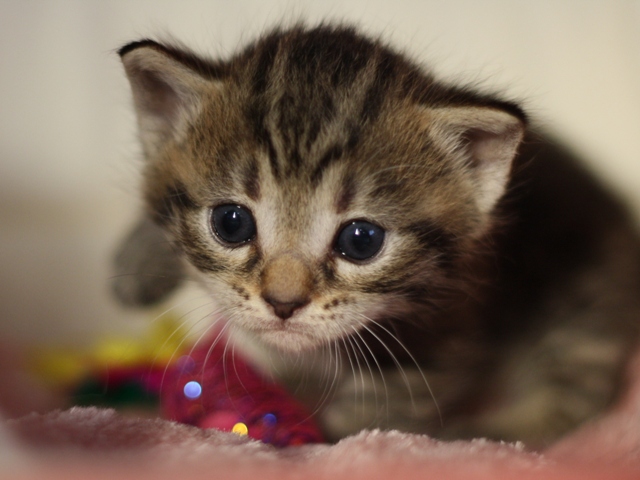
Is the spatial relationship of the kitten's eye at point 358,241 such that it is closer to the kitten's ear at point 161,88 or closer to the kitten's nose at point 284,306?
the kitten's nose at point 284,306

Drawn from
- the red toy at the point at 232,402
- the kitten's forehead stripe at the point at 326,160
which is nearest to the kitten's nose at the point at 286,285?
the kitten's forehead stripe at the point at 326,160

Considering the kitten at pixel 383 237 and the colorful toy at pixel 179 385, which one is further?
the colorful toy at pixel 179 385

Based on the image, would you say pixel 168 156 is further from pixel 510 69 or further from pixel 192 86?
pixel 510 69

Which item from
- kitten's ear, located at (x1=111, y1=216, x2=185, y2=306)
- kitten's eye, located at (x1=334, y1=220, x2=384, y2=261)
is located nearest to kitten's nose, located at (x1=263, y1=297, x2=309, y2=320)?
kitten's eye, located at (x1=334, y1=220, x2=384, y2=261)

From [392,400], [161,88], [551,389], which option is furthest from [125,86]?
[551,389]

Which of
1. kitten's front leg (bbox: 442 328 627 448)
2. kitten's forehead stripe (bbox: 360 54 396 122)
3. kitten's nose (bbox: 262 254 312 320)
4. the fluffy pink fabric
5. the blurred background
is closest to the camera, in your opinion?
the fluffy pink fabric

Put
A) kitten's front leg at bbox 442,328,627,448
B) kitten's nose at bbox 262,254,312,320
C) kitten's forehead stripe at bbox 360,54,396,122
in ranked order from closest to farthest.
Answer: kitten's nose at bbox 262,254,312,320 → kitten's forehead stripe at bbox 360,54,396,122 → kitten's front leg at bbox 442,328,627,448

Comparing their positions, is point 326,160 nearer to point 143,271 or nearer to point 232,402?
point 232,402

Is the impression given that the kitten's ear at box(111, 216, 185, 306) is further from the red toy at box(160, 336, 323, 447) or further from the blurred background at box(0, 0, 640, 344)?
the red toy at box(160, 336, 323, 447)
